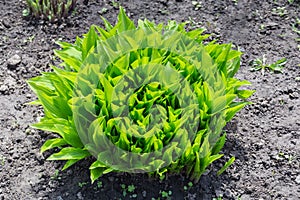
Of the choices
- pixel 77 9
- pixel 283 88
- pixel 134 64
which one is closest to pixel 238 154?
pixel 283 88

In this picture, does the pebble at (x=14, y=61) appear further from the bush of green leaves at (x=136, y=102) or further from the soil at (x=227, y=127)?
the bush of green leaves at (x=136, y=102)

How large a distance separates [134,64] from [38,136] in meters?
0.98

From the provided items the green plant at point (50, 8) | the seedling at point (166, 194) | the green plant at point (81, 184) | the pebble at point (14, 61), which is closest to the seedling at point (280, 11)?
the green plant at point (50, 8)

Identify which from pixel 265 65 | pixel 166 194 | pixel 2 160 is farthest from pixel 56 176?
pixel 265 65

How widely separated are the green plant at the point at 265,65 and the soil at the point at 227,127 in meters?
0.04

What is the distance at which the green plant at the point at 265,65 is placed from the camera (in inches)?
165

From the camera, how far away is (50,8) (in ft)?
14.6

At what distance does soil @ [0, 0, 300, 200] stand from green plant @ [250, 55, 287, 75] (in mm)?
38

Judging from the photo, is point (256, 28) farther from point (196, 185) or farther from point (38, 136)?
point (38, 136)

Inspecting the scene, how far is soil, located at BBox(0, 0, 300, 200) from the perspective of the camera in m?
3.38

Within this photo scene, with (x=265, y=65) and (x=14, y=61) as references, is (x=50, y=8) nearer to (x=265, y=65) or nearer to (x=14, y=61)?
(x=14, y=61)

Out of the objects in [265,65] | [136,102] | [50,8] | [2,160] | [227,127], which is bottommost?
[2,160]

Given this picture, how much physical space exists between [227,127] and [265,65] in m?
0.76

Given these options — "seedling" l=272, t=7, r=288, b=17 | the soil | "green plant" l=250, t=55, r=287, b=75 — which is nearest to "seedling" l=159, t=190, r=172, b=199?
the soil
